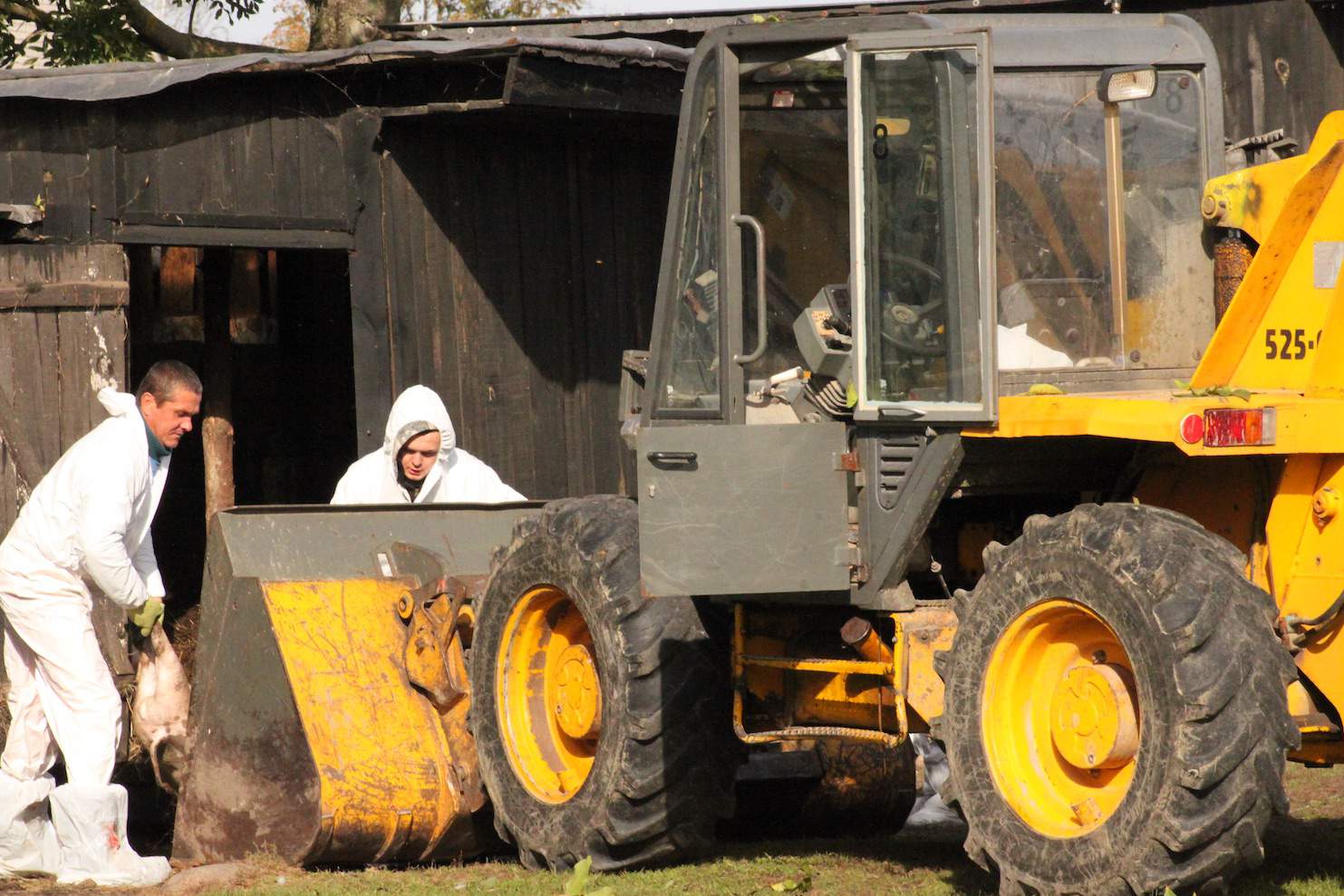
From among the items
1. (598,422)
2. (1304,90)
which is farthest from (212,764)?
(1304,90)

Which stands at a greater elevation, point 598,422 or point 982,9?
point 982,9

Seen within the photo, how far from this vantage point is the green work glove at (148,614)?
747 cm

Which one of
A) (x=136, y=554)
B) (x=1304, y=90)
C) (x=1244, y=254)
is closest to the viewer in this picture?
(x=1244, y=254)

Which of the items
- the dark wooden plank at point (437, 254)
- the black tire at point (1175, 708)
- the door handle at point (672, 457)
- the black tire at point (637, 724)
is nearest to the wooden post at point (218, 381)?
the dark wooden plank at point (437, 254)

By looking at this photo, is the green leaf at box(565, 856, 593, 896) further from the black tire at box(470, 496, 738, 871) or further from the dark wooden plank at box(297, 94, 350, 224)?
the dark wooden plank at box(297, 94, 350, 224)

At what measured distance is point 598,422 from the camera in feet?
38.3

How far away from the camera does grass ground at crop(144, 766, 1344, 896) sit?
5.99 m

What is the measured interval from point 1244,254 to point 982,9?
5.78m


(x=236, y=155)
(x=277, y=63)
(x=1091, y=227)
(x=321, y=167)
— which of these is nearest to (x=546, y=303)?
(x=321, y=167)

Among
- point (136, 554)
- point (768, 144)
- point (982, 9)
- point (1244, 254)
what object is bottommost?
point (136, 554)

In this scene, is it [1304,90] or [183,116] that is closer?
[183,116]

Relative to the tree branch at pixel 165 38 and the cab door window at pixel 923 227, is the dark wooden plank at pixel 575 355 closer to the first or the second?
the tree branch at pixel 165 38

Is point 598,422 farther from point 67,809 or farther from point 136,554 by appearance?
point 67,809

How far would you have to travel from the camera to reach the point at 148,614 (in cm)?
748
